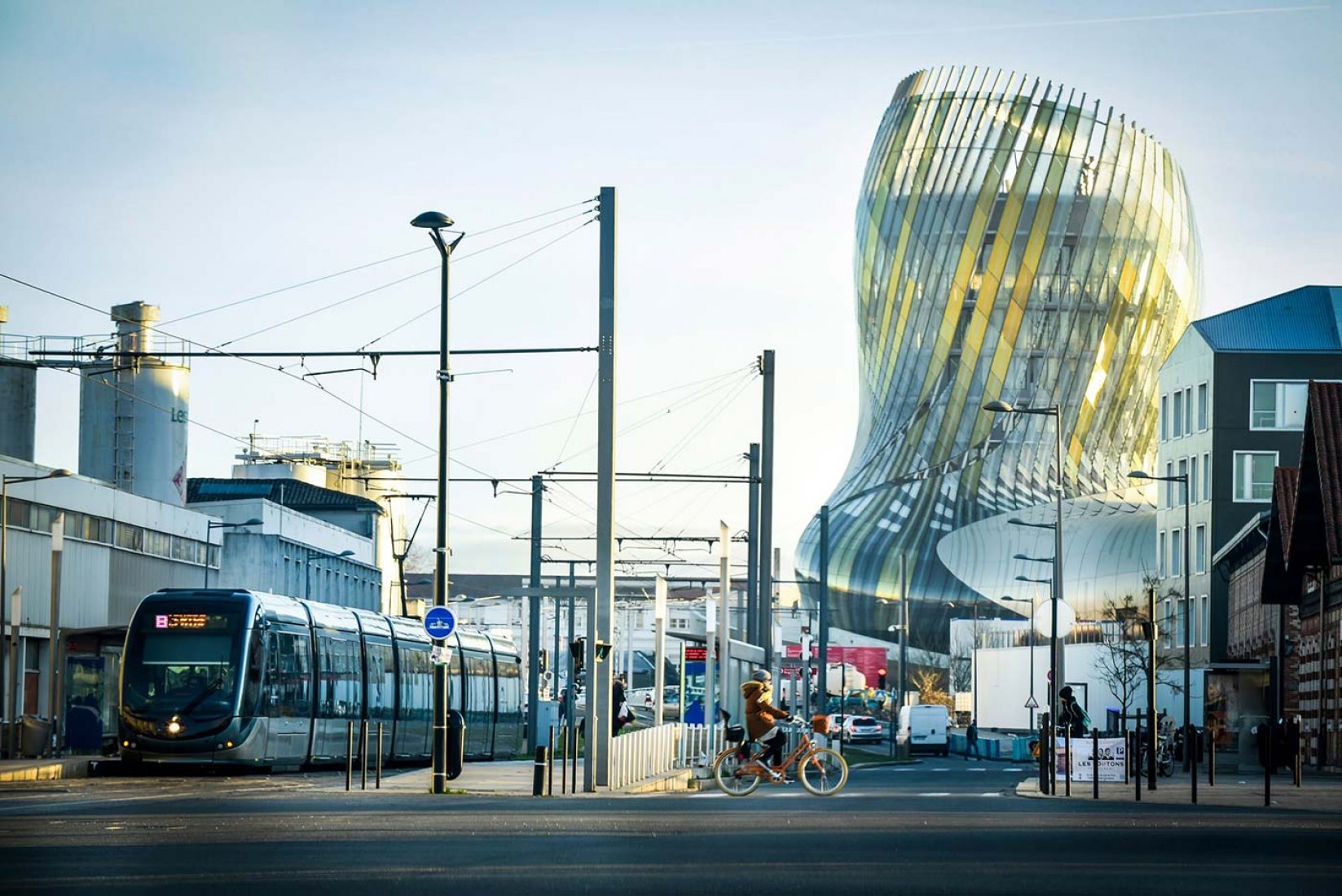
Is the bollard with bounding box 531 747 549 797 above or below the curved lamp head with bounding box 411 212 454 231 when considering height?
below

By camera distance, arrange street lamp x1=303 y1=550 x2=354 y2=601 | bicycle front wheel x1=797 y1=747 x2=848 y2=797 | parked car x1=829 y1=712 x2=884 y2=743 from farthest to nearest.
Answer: parked car x1=829 y1=712 x2=884 y2=743 → street lamp x1=303 y1=550 x2=354 y2=601 → bicycle front wheel x1=797 y1=747 x2=848 y2=797

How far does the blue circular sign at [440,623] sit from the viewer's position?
31656 mm

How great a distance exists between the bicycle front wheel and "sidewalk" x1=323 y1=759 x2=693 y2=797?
3238 millimetres

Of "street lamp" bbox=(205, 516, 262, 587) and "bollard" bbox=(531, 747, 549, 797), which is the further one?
"street lamp" bbox=(205, 516, 262, 587)

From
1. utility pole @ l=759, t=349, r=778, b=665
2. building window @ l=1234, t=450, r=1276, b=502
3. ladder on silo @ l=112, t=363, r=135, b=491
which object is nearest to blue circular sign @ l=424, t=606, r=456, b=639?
utility pole @ l=759, t=349, r=778, b=665

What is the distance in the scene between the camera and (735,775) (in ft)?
96.2

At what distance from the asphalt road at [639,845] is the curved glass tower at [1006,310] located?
9460cm

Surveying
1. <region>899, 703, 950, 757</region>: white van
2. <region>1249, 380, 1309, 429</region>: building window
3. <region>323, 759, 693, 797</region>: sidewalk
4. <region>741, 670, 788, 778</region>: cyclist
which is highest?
<region>1249, 380, 1309, 429</region>: building window

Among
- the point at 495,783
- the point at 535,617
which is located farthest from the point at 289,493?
the point at 495,783

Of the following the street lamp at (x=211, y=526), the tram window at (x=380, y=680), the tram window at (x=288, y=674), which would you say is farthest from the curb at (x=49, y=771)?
the street lamp at (x=211, y=526)

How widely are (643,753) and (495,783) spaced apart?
3.09m

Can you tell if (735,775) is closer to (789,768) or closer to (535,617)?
(789,768)

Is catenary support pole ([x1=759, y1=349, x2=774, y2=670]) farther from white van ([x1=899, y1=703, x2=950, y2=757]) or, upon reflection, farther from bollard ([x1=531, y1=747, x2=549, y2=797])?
white van ([x1=899, y1=703, x2=950, y2=757])

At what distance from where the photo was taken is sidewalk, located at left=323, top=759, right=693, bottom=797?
3116 centimetres
